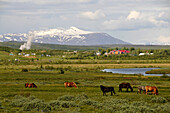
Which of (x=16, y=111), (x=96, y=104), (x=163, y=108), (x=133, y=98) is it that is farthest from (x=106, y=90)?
(x=16, y=111)

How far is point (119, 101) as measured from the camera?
99.3 ft

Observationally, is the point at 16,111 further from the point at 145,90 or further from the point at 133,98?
the point at 145,90

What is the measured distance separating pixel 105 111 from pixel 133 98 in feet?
31.6

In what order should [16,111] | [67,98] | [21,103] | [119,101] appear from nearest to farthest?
[16,111]
[21,103]
[119,101]
[67,98]

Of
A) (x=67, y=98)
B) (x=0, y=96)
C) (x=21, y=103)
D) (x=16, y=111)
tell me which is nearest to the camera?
(x=16, y=111)

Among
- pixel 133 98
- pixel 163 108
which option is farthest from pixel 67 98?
pixel 163 108

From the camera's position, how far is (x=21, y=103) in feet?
92.7

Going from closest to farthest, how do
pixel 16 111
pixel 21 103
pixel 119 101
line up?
1. pixel 16 111
2. pixel 21 103
3. pixel 119 101

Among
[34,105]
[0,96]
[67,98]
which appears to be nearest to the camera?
[34,105]

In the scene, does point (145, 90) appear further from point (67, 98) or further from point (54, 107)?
Answer: point (54, 107)

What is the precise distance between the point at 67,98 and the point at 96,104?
15.5 feet

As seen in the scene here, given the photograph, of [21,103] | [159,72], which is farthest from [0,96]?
[159,72]

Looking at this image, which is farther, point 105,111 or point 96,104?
point 96,104

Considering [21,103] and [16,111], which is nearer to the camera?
[16,111]
